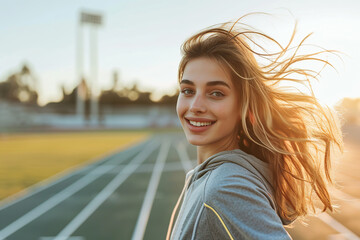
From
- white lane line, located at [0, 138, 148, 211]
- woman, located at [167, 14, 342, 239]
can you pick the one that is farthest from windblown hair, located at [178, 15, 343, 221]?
white lane line, located at [0, 138, 148, 211]

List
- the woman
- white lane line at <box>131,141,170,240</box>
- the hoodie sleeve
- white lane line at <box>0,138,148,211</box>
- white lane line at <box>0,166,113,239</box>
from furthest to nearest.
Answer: white lane line at <box>0,138,148,211</box>, white lane line at <box>0,166,113,239</box>, white lane line at <box>131,141,170,240</box>, the woman, the hoodie sleeve

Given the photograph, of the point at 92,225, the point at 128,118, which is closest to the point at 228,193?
the point at 92,225

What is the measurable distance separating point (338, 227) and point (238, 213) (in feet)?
14.7

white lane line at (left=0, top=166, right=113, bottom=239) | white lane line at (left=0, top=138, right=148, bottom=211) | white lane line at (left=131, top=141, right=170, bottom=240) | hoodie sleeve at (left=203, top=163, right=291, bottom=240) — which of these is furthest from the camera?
white lane line at (left=0, top=138, right=148, bottom=211)

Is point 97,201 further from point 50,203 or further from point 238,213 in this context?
point 238,213

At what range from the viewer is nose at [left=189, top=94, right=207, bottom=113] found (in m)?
1.24

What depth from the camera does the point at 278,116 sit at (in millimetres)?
1308

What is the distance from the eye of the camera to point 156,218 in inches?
199

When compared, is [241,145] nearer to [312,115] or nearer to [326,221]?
[312,115]

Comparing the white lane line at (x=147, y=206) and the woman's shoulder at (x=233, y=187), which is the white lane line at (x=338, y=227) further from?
the woman's shoulder at (x=233, y=187)

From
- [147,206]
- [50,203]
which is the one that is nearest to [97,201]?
[50,203]

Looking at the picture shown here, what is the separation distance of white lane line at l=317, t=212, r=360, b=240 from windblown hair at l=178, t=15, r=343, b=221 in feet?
10.9

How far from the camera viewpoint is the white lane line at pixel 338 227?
13.6 feet

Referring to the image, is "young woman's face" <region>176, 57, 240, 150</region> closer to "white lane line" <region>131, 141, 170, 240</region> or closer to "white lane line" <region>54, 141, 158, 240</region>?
"white lane line" <region>131, 141, 170, 240</region>
